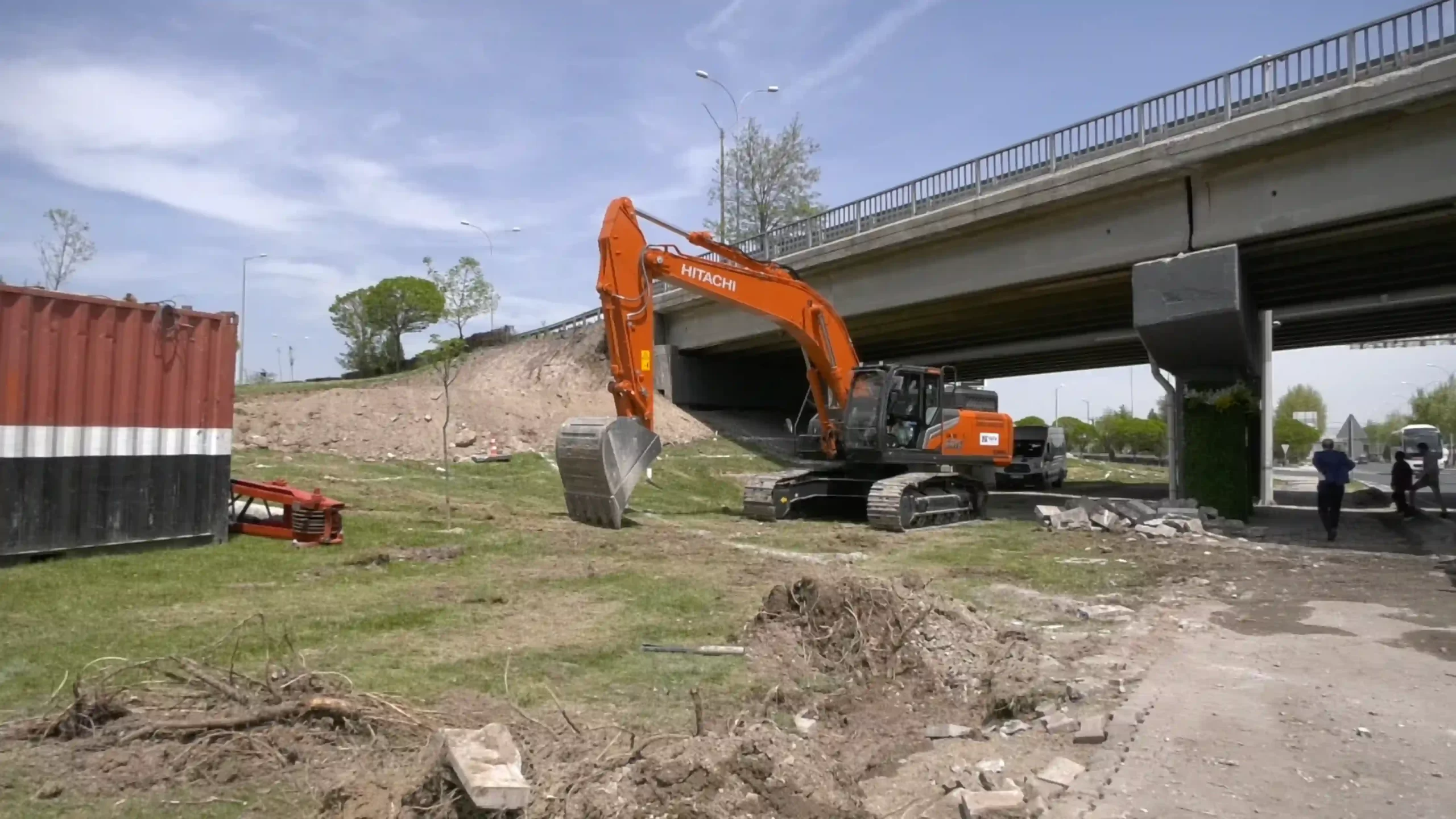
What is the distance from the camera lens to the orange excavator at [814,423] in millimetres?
13672

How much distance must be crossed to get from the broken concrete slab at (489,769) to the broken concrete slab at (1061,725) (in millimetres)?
3083

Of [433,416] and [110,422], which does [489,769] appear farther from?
[433,416]

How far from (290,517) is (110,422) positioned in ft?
7.51

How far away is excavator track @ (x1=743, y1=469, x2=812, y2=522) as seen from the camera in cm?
1659

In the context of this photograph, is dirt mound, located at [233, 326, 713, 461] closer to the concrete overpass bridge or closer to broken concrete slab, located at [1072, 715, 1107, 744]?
the concrete overpass bridge

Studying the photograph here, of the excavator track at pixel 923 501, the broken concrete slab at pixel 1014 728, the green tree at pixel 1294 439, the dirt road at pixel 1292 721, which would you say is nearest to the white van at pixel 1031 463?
the excavator track at pixel 923 501

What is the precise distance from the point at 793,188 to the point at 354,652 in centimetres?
4034

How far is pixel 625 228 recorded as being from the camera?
14.1m

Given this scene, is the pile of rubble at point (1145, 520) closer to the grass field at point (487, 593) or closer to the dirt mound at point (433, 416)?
the grass field at point (487, 593)

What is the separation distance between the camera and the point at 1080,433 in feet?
260

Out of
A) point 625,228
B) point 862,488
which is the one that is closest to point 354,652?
point 625,228

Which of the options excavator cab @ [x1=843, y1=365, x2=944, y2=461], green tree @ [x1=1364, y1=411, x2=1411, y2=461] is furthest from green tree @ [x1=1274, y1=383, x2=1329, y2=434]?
excavator cab @ [x1=843, y1=365, x2=944, y2=461]

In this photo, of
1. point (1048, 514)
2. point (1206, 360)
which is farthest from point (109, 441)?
point (1206, 360)

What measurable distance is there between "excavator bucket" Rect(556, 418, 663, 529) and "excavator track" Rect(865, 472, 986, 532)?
4.18m
